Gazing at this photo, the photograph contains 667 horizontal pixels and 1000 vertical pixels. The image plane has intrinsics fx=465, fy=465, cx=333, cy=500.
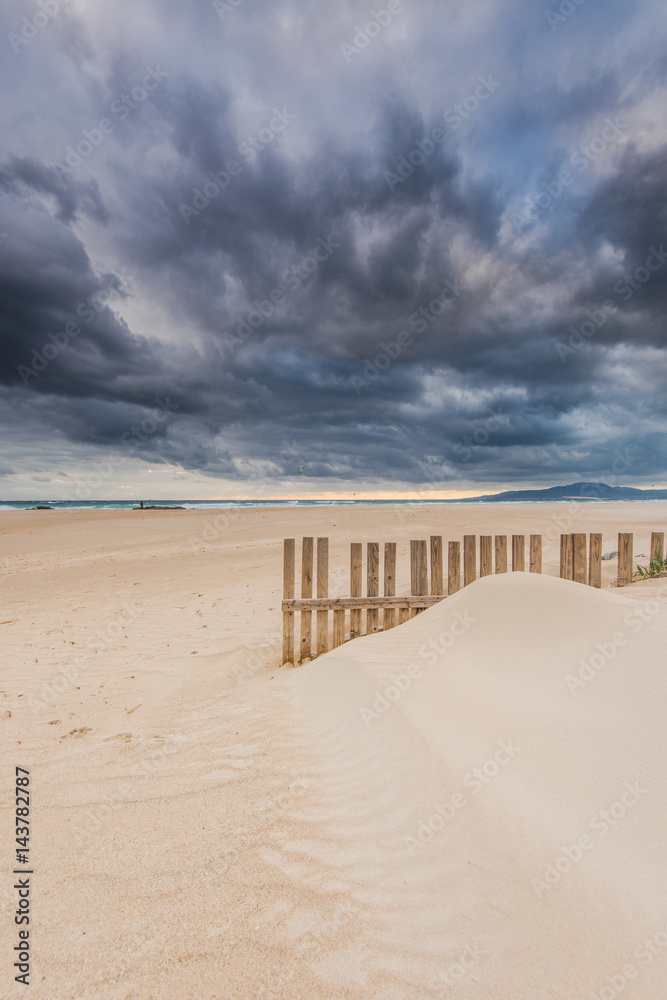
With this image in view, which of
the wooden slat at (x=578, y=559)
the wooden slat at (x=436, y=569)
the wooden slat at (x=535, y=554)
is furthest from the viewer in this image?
the wooden slat at (x=578, y=559)

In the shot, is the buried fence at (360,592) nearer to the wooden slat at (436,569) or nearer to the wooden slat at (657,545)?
the wooden slat at (436,569)

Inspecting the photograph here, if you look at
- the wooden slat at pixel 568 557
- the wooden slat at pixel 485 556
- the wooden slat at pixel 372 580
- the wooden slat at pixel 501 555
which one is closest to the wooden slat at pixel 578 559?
the wooden slat at pixel 568 557

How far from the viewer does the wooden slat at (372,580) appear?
595 cm

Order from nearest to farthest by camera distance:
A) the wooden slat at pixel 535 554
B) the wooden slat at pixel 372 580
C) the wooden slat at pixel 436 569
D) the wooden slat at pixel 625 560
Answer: the wooden slat at pixel 372 580 < the wooden slat at pixel 436 569 < the wooden slat at pixel 535 554 < the wooden slat at pixel 625 560

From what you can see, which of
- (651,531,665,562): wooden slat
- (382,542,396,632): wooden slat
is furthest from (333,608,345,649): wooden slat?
(651,531,665,562): wooden slat

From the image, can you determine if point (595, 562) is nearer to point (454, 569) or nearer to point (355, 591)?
point (454, 569)

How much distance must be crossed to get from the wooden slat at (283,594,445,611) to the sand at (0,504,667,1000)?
2.10 feet

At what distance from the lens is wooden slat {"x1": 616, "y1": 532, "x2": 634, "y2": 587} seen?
7617 millimetres

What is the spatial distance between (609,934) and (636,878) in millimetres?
286

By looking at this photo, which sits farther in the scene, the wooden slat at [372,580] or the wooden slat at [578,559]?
the wooden slat at [578,559]

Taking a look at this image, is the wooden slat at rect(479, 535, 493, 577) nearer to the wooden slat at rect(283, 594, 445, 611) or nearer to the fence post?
the fence post

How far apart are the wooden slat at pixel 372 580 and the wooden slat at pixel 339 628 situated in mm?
325

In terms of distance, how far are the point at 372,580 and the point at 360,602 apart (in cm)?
34

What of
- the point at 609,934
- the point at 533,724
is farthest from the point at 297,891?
the point at 533,724
